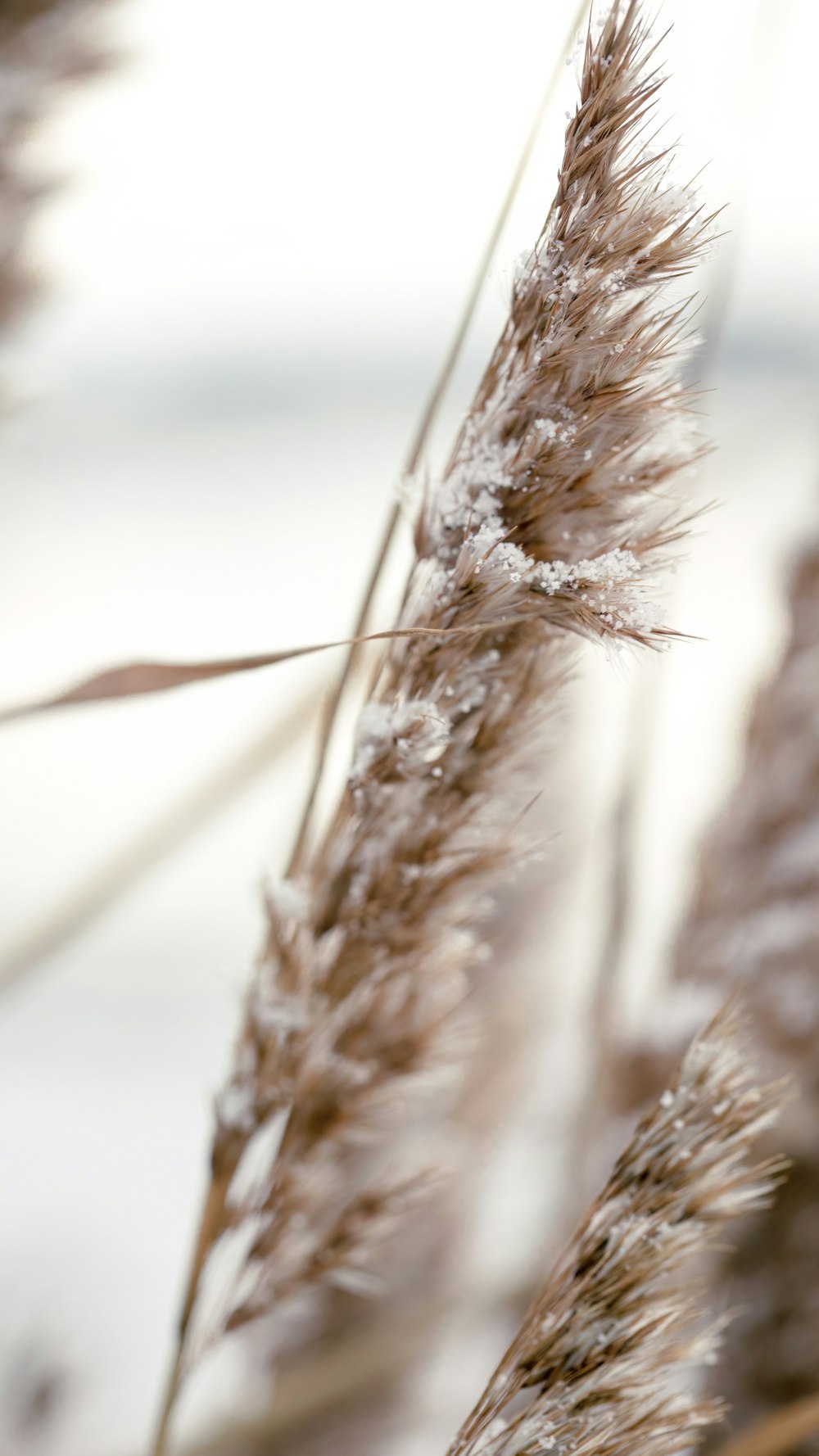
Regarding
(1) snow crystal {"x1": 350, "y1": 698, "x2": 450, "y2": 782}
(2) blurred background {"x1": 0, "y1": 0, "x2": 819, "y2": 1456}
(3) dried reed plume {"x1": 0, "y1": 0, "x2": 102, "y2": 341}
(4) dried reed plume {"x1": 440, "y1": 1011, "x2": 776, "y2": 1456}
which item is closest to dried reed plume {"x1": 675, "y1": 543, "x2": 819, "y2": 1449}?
(2) blurred background {"x1": 0, "y1": 0, "x2": 819, "y2": 1456}

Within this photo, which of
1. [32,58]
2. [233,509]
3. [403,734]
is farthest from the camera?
[233,509]

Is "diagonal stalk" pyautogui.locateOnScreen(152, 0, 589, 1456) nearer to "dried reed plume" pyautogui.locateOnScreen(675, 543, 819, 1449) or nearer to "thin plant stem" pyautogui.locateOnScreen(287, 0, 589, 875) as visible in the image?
"thin plant stem" pyautogui.locateOnScreen(287, 0, 589, 875)

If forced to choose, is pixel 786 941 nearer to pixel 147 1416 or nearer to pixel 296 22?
pixel 147 1416

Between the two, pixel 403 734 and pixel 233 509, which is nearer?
pixel 403 734

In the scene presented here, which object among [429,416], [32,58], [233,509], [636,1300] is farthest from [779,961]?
[233,509]

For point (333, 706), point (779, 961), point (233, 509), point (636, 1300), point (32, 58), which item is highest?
point (233, 509)

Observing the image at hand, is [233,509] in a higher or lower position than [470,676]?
higher

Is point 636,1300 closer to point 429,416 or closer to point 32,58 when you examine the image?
point 429,416

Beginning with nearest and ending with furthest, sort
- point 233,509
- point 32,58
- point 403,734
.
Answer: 1. point 403,734
2. point 32,58
3. point 233,509
